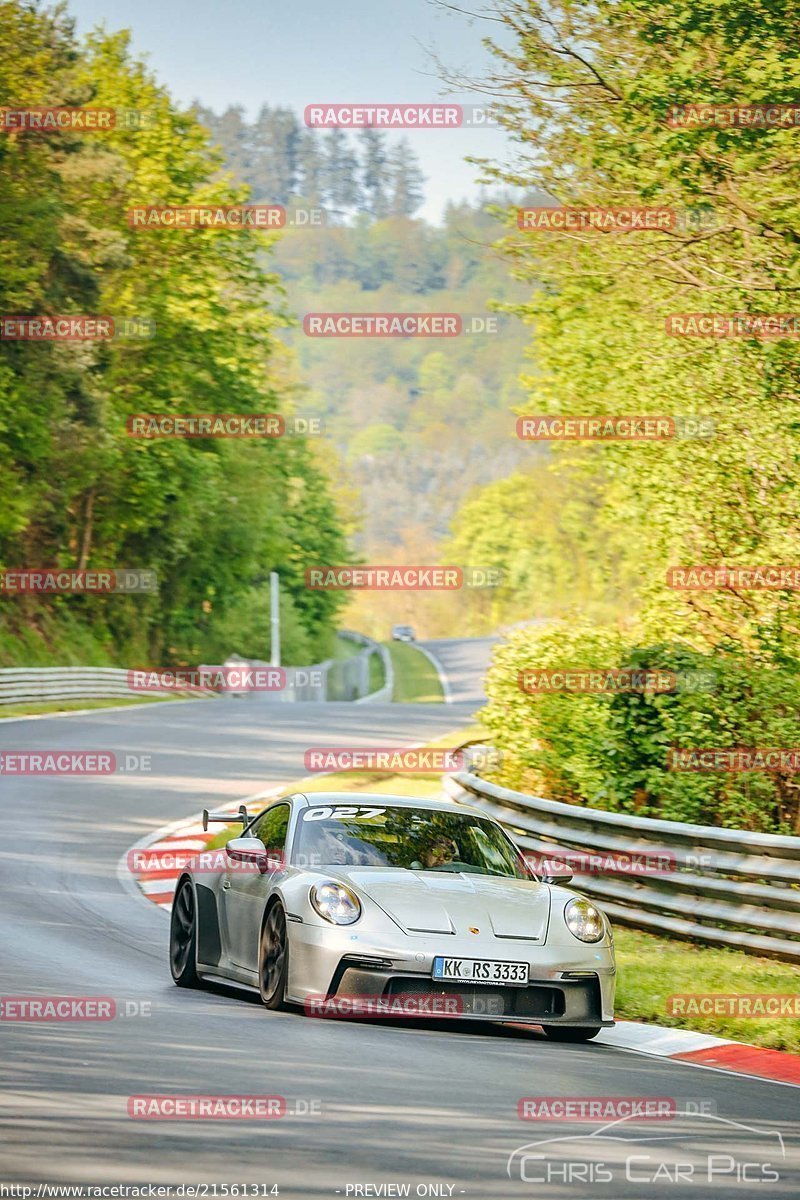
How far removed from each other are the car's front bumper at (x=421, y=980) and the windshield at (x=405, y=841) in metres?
0.82

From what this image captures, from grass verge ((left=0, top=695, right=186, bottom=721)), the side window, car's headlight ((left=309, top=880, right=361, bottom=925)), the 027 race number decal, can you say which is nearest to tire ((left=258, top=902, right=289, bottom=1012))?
car's headlight ((left=309, top=880, right=361, bottom=925))

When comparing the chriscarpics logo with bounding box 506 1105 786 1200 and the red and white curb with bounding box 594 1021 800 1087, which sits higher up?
the chriscarpics logo with bounding box 506 1105 786 1200

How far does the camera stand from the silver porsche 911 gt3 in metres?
8.75

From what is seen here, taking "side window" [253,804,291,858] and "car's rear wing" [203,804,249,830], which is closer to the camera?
"side window" [253,804,291,858]

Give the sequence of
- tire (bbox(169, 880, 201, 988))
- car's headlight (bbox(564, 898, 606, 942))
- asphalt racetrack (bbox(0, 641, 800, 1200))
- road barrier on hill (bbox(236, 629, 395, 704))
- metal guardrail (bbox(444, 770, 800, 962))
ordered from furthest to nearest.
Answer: road barrier on hill (bbox(236, 629, 395, 704)) → metal guardrail (bbox(444, 770, 800, 962)) → tire (bbox(169, 880, 201, 988)) → car's headlight (bbox(564, 898, 606, 942)) → asphalt racetrack (bbox(0, 641, 800, 1200))

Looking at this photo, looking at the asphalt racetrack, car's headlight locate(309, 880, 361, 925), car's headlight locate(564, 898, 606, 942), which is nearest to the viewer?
the asphalt racetrack

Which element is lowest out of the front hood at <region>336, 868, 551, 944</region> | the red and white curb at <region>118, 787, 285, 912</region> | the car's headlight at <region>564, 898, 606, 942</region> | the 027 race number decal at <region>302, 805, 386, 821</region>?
the red and white curb at <region>118, 787, 285, 912</region>

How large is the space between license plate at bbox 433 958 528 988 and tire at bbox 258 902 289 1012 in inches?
34.0

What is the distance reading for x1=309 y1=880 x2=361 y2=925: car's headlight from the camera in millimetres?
8914

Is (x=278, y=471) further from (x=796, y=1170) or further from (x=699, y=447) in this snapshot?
(x=796, y=1170)

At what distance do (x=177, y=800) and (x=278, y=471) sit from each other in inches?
1739

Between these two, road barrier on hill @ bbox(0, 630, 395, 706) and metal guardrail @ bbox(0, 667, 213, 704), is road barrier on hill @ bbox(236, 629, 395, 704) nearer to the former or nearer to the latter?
road barrier on hill @ bbox(0, 630, 395, 706)

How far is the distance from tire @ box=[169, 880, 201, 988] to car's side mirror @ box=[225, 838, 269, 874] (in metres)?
0.92

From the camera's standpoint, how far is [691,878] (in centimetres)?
1236
